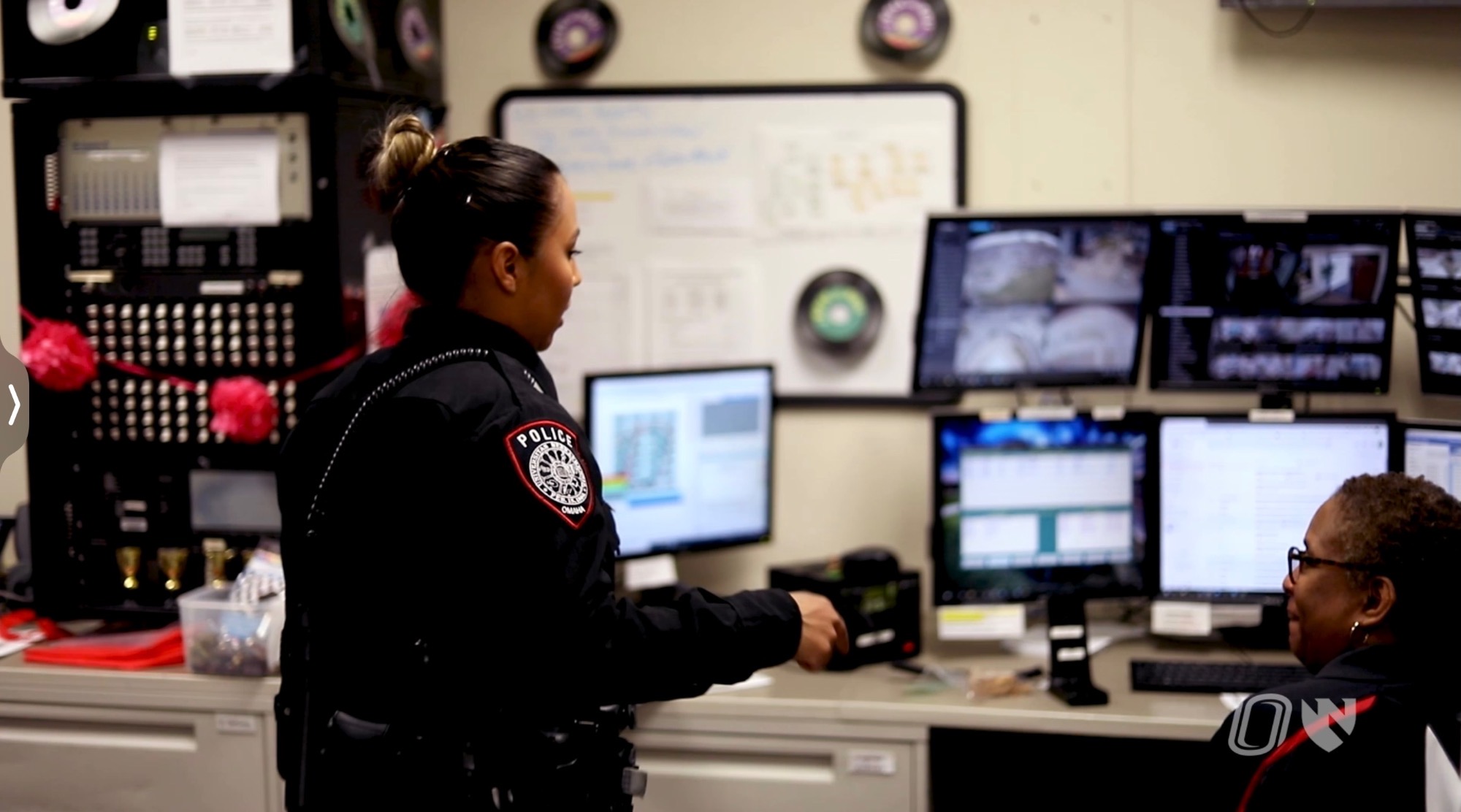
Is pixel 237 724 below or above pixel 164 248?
below

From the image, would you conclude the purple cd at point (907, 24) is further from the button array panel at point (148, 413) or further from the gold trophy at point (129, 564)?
the gold trophy at point (129, 564)

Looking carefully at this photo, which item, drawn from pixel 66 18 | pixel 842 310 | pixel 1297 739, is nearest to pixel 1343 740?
pixel 1297 739

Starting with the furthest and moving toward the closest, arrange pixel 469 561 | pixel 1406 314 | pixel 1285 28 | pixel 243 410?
pixel 1285 28, pixel 1406 314, pixel 243 410, pixel 469 561

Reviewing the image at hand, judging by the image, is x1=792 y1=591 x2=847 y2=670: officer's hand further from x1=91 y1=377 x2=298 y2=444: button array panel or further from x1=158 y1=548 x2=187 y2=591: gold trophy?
x1=158 y1=548 x2=187 y2=591: gold trophy

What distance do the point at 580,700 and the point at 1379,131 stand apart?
205 centimetres

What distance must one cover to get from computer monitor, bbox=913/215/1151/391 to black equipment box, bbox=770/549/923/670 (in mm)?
341

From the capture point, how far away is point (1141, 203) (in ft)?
9.17

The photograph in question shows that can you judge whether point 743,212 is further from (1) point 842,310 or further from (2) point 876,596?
(2) point 876,596

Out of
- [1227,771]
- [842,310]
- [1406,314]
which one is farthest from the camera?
[842,310]

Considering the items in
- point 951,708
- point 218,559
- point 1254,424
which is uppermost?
point 1254,424

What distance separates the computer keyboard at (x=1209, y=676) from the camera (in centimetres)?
228

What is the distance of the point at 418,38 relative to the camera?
280cm

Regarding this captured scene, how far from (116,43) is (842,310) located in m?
1.44

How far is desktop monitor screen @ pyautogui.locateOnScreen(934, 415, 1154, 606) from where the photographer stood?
8.32 ft
